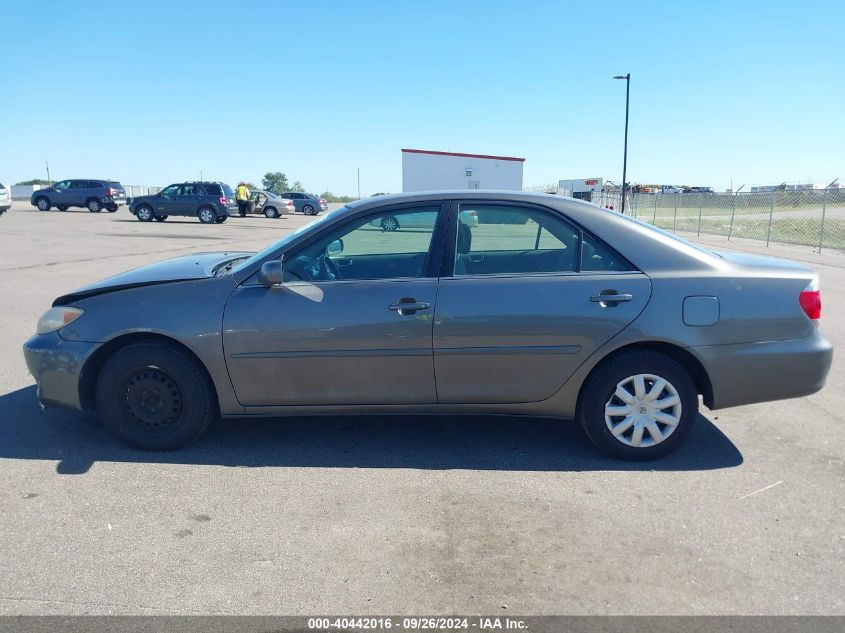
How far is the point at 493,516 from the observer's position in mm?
3418

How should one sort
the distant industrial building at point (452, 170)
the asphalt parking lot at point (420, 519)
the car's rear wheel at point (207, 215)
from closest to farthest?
the asphalt parking lot at point (420, 519)
the car's rear wheel at point (207, 215)
the distant industrial building at point (452, 170)

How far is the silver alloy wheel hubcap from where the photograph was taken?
396 cm

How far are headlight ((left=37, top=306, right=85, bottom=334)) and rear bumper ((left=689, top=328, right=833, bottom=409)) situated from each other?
3732 mm

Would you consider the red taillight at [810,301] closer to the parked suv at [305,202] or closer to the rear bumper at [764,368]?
the rear bumper at [764,368]

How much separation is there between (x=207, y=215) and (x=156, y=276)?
26.1m

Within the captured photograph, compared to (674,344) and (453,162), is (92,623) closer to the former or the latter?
(674,344)

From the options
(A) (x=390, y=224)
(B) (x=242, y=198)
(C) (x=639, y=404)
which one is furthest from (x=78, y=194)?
(C) (x=639, y=404)

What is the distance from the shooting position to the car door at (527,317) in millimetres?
3896

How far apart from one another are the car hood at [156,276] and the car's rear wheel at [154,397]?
41 cm

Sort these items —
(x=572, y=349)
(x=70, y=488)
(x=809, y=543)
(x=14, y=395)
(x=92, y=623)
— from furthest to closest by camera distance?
(x=14, y=395)
(x=572, y=349)
(x=70, y=488)
(x=809, y=543)
(x=92, y=623)

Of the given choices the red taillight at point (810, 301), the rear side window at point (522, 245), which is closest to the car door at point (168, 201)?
the rear side window at point (522, 245)

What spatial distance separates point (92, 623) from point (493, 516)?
1.85 metres

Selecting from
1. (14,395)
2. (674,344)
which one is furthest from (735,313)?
(14,395)

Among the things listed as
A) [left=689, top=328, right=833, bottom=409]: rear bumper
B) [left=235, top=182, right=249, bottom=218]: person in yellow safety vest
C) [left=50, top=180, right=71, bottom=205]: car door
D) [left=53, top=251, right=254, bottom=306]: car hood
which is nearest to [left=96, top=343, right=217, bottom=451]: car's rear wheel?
[left=53, top=251, right=254, bottom=306]: car hood
